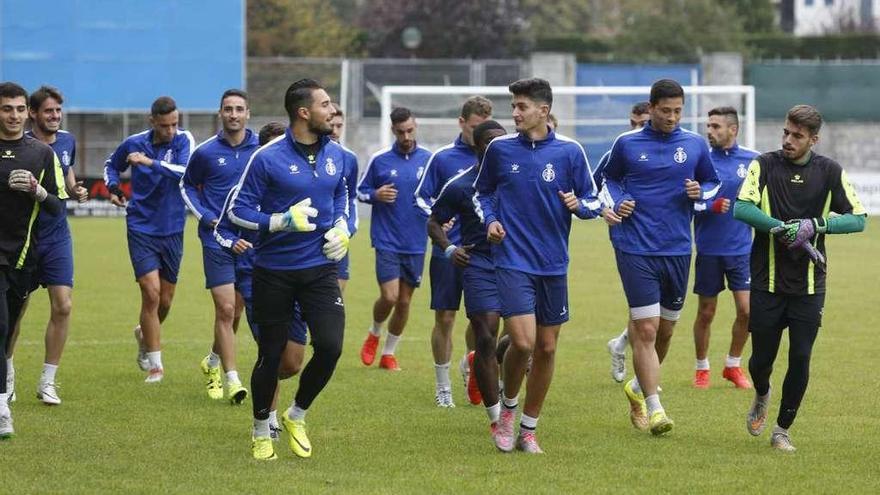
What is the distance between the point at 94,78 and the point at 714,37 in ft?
81.7

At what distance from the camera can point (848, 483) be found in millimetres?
8727

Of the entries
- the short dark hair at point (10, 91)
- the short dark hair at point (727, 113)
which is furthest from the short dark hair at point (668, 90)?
the short dark hair at point (10, 91)

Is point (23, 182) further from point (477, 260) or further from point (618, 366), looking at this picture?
point (618, 366)

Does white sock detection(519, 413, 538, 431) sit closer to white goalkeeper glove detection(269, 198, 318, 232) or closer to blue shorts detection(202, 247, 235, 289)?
white goalkeeper glove detection(269, 198, 318, 232)

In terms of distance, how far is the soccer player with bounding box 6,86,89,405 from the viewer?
11461mm

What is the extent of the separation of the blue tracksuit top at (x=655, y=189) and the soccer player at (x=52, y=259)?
419 centimetres

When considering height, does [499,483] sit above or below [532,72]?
below

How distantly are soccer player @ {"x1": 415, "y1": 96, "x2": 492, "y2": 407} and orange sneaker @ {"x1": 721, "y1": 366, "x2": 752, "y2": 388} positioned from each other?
7.72 ft

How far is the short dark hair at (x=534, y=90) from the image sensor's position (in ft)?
31.2

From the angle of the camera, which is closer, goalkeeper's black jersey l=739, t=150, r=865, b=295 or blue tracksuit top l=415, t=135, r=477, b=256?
goalkeeper's black jersey l=739, t=150, r=865, b=295

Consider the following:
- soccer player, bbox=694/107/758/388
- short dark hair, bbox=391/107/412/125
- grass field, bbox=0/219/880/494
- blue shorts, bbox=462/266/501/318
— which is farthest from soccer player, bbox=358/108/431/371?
blue shorts, bbox=462/266/501/318

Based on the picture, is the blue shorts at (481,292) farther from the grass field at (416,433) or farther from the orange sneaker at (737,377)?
the orange sneaker at (737,377)

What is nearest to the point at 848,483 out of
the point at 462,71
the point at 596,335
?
the point at 596,335

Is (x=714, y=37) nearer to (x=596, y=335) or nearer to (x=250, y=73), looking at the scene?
(x=250, y=73)
